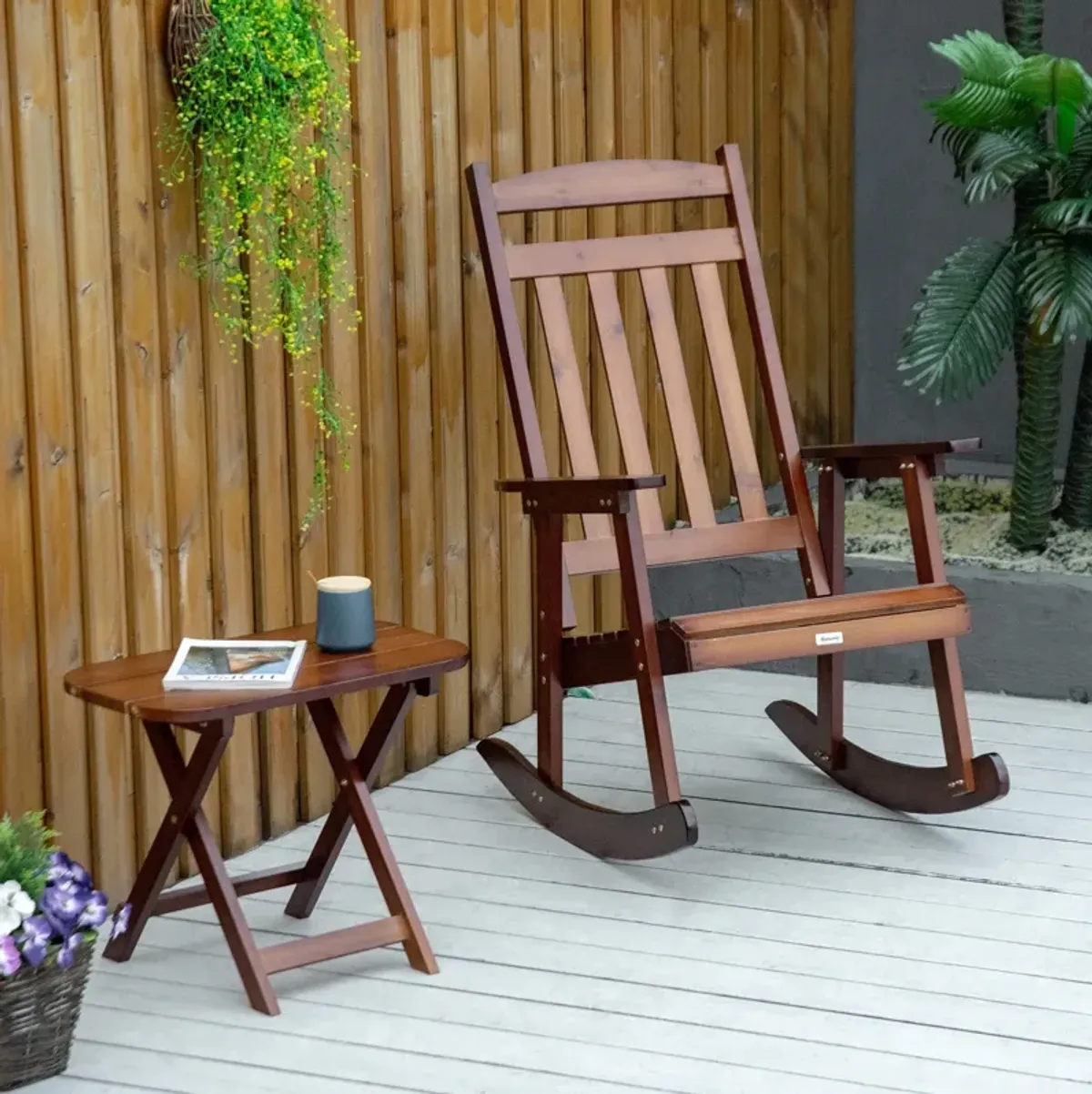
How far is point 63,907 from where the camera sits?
210 centimetres

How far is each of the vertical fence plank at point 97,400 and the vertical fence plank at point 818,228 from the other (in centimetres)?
238

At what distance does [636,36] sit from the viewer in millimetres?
3922

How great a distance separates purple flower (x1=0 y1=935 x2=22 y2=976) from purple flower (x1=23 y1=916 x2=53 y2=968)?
1cm

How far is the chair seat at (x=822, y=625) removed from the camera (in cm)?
266

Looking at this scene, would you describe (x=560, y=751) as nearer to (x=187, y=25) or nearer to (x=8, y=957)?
(x=8, y=957)

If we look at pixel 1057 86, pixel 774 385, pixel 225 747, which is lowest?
pixel 225 747

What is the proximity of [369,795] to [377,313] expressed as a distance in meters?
1.05

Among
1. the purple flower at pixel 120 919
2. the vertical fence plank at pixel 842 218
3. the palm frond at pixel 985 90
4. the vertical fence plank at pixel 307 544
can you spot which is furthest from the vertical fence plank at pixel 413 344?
the vertical fence plank at pixel 842 218

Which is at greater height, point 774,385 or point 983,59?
point 983,59

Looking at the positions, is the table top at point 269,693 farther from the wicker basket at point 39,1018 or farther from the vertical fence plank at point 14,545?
the wicker basket at point 39,1018

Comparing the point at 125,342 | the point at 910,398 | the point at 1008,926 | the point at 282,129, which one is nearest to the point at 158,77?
the point at 282,129

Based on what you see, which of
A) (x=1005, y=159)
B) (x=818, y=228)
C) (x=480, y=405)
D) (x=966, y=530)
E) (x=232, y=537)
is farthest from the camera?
(x=818, y=228)

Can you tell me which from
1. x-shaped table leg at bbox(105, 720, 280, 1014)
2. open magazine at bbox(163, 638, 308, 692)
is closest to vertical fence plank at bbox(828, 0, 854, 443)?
open magazine at bbox(163, 638, 308, 692)

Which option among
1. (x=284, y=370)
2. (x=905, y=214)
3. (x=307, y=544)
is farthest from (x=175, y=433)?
(x=905, y=214)
